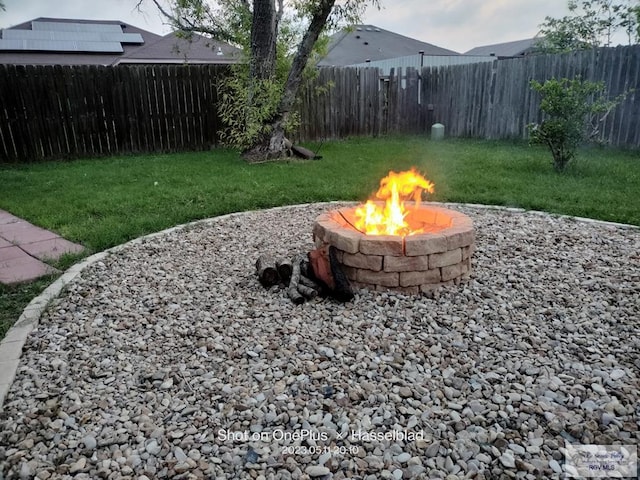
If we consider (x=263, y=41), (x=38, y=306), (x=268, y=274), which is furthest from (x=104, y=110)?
(x=268, y=274)

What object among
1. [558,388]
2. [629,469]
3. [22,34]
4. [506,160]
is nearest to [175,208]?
[558,388]

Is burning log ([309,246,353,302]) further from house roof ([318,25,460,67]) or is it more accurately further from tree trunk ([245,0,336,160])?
house roof ([318,25,460,67])

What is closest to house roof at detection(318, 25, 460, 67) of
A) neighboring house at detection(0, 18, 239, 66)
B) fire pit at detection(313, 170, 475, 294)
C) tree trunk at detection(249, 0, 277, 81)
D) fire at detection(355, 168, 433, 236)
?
neighboring house at detection(0, 18, 239, 66)

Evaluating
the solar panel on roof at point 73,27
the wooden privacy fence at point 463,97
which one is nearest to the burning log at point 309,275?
the wooden privacy fence at point 463,97

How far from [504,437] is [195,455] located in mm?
1102

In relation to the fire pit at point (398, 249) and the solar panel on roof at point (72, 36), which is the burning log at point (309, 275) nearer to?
the fire pit at point (398, 249)

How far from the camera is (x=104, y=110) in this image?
863cm

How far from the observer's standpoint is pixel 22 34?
704 inches

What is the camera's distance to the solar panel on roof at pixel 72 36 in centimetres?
1778

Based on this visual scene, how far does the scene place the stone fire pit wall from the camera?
272cm

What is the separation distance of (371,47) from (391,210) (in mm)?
21091

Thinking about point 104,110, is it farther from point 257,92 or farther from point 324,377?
point 324,377

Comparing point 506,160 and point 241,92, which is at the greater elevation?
point 241,92

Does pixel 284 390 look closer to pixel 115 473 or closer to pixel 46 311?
pixel 115 473
